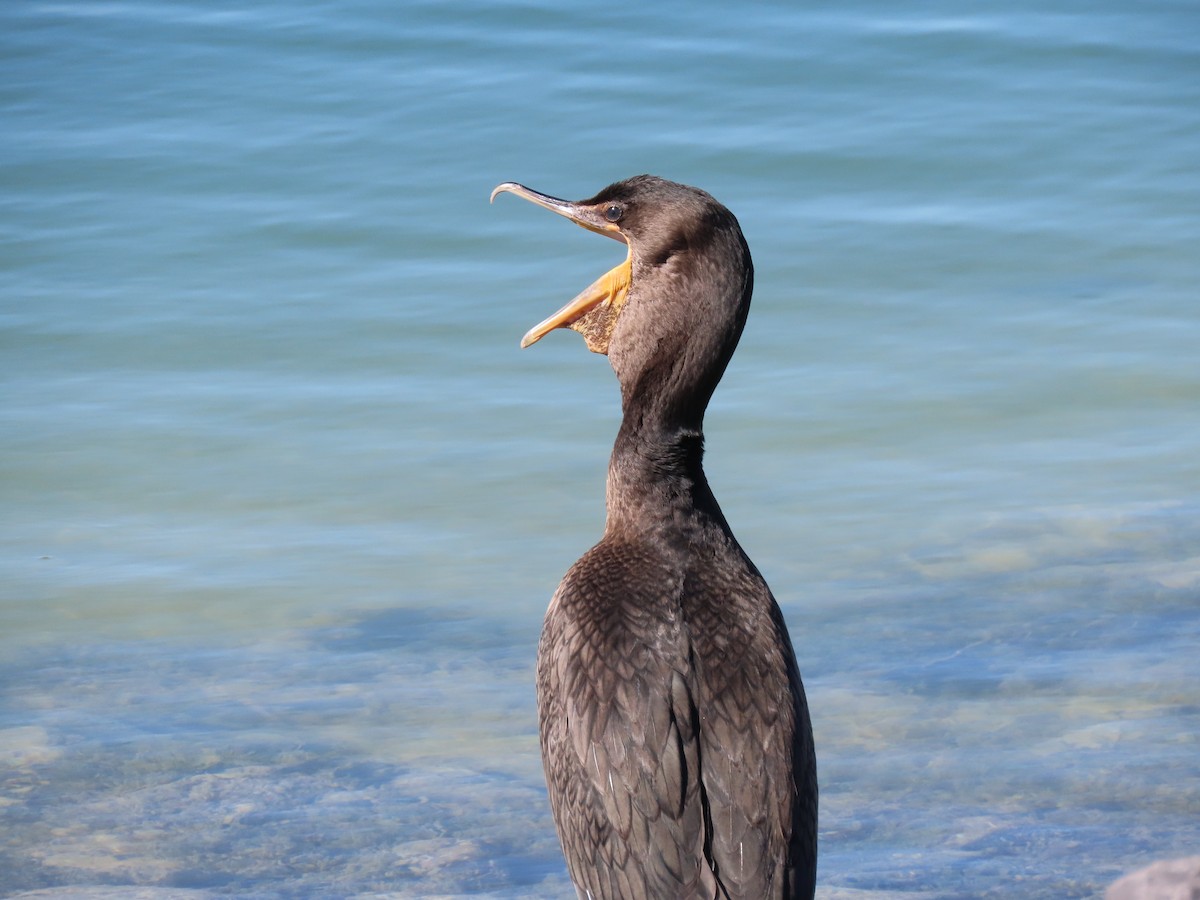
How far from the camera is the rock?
4156mm

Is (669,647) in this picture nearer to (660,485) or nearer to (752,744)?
(752,744)

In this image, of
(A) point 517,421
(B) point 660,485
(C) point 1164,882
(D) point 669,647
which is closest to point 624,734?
(D) point 669,647

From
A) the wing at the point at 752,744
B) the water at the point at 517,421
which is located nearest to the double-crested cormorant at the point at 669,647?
the wing at the point at 752,744

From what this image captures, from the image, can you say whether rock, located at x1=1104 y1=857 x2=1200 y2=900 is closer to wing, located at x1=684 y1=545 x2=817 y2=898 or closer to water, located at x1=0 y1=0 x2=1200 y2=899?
water, located at x1=0 y1=0 x2=1200 y2=899

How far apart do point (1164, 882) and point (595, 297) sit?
1.85 meters

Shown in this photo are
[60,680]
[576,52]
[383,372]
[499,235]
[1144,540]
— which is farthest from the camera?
[576,52]

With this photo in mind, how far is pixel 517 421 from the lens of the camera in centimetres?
902

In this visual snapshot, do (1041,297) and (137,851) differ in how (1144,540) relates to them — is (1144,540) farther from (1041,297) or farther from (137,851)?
(137,851)

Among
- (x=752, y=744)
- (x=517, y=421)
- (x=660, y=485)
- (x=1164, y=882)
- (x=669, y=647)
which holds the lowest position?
(x=1164, y=882)

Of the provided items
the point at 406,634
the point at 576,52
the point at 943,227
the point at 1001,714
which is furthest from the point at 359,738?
the point at 576,52

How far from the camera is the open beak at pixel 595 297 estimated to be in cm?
411

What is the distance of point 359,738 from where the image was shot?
237 inches

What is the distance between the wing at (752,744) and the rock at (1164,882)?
0.93m

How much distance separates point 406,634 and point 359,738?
876 mm
